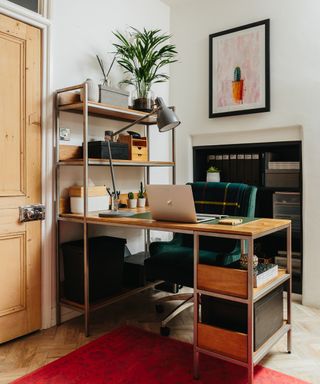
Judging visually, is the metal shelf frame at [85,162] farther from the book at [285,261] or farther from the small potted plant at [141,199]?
the book at [285,261]

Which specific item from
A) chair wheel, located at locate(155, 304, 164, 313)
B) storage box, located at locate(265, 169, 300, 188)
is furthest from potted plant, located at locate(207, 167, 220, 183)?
chair wheel, located at locate(155, 304, 164, 313)

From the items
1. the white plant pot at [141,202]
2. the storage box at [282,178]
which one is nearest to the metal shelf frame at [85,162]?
the white plant pot at [141,202]

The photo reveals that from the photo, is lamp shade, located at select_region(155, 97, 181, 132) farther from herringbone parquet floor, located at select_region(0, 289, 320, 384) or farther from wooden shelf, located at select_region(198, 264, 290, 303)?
herringbone parquet floor, located at select_region(0, 289, 320, 384)

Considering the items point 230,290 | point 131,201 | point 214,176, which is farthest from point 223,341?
point 214,176

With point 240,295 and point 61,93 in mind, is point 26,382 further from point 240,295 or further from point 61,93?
point 61,93

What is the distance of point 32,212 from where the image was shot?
2.50 metres

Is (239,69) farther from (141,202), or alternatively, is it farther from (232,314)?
(232,314)

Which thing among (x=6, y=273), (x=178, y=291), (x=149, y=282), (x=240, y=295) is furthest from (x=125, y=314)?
(x=240, y=295)

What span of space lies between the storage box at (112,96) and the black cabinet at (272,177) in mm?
1102

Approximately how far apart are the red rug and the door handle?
914mm

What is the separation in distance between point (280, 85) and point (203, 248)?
5.16 feet

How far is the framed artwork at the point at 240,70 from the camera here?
3227mm

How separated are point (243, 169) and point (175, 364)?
2.00m

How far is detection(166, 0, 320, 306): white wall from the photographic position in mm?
3008
